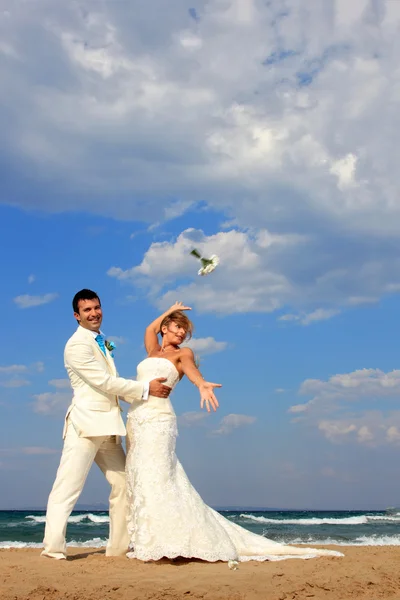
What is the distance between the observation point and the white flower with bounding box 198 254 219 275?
23.1ft

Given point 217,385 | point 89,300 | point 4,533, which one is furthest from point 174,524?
point 4,533

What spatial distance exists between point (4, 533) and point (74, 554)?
20.0 meters

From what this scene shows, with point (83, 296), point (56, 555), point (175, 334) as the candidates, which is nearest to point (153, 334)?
point (175, 334)

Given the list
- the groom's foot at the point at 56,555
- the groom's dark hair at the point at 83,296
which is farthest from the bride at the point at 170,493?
the groom's dark hair at the point at 83,296

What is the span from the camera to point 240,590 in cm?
523

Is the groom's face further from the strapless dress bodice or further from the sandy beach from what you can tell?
the sandy beach

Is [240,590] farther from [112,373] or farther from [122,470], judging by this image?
[112,373]

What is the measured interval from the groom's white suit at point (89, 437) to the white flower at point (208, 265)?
140 cm

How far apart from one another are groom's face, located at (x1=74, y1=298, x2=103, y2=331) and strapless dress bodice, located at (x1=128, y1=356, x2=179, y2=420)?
0.67 m

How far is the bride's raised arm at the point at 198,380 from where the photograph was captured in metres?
6.18

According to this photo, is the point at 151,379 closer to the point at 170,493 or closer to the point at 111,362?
the point at 111,362

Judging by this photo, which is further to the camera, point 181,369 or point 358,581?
point 181,369

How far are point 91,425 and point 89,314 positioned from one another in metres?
1.17

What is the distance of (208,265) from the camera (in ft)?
23.4
